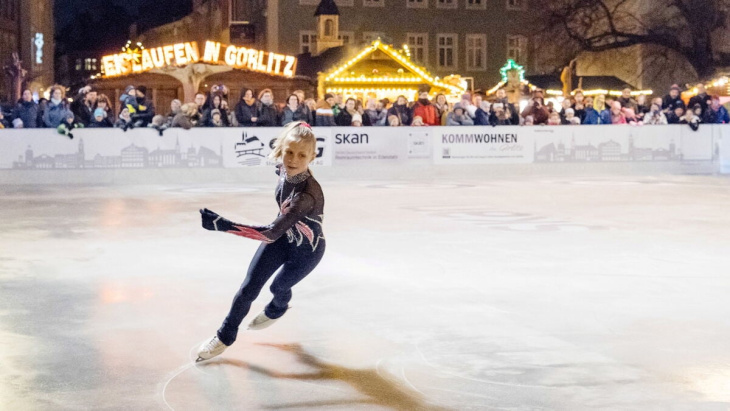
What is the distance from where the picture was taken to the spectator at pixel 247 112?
19.7 m

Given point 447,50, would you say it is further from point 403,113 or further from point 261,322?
point 261,322

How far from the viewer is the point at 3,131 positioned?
61.4 feet

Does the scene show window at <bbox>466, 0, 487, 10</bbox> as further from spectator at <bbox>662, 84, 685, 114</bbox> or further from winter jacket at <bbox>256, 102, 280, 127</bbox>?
winter jacket at <bbox>256, 102, 280, 127</bbox>

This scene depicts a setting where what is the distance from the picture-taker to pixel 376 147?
20.5 meters

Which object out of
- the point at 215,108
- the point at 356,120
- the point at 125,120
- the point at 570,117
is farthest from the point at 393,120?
the point at 125,120

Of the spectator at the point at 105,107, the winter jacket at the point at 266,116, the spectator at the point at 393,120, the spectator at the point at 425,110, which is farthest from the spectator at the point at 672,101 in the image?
the spectator at the point at 105,107

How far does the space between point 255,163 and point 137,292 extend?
39.0 ft

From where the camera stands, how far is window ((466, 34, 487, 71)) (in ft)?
180

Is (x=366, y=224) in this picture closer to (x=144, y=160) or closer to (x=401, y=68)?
(x=144, y=160)

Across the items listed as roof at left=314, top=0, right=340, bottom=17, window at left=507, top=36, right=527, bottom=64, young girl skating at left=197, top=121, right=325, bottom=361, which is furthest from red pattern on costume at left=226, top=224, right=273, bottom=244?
window at left=507, top=36, right=527, bottom=64

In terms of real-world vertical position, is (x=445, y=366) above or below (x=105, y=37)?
below

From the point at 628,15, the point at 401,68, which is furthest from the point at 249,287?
the point at 628,15

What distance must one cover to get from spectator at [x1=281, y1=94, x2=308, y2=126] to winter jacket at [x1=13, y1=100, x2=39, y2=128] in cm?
454

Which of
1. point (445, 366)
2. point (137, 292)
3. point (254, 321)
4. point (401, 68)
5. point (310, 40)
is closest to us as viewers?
point (445, 366)
